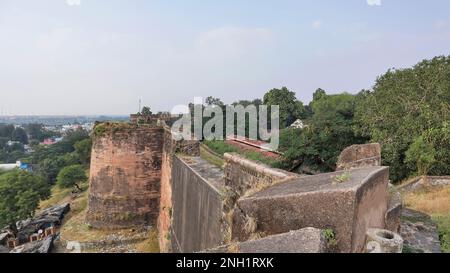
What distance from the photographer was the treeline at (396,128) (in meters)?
13.0

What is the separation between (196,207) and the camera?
236 inches

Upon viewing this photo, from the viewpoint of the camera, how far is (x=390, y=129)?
14953 mm

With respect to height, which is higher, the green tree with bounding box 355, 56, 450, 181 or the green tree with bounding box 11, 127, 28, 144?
the green tree with bounding box 355, 56, 450, 181

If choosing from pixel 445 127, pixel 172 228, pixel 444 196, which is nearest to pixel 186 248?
pixel 172 228

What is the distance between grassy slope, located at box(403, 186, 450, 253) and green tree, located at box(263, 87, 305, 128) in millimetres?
24008

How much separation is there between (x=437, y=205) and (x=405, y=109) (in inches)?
303

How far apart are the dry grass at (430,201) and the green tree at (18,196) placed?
71.7 ft

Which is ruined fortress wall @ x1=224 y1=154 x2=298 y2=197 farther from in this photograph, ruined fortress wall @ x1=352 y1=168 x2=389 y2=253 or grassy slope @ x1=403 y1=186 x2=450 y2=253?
grassy slope @ x1=403 y1=186 x2=450 y2=253

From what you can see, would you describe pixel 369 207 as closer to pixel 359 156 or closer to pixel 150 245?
pixel 359 156

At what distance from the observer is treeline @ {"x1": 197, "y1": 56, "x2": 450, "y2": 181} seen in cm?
1305

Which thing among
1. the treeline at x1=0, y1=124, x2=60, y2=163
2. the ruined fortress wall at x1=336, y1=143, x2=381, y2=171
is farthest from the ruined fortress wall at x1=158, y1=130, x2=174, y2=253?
the treeline at x1=0, y1=124, x2=60, y2=163

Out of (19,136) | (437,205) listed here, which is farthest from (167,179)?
(19,136)
